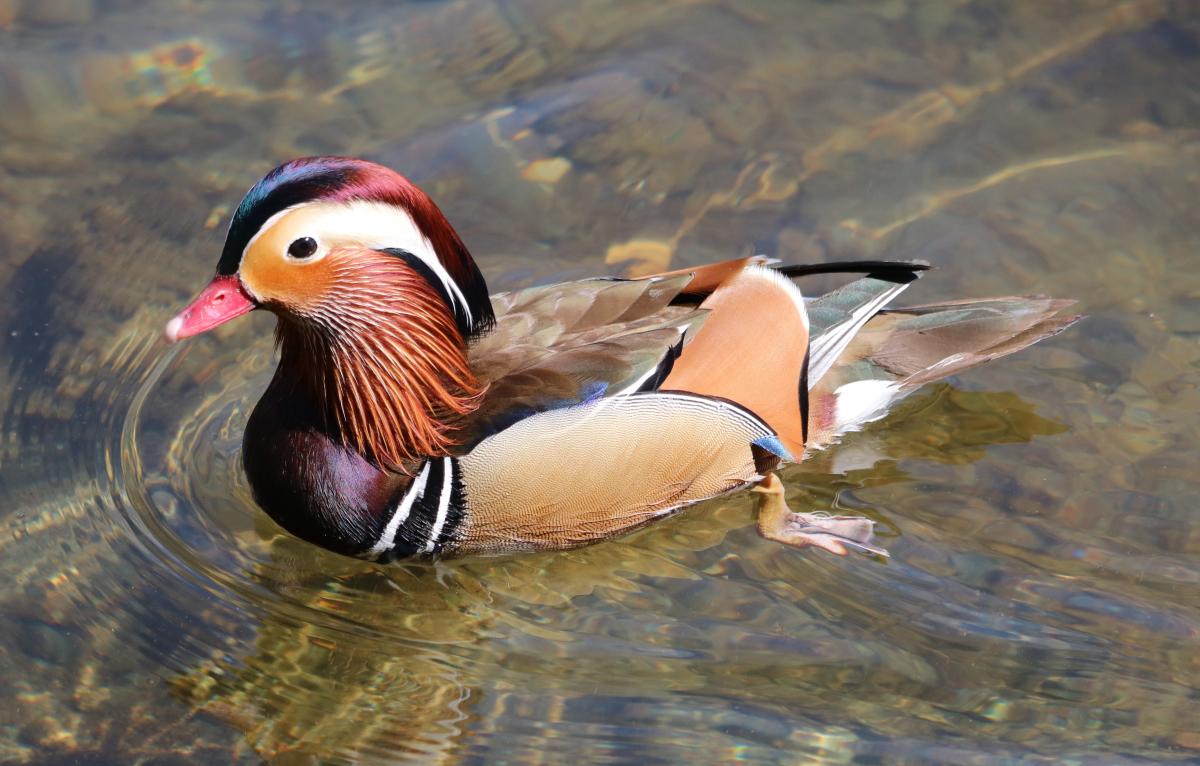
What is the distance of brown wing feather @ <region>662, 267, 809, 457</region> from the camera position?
4.49 meters

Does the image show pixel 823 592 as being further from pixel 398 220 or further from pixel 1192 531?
pixel 398 220

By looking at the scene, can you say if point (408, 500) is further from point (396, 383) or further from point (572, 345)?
point (572, 345)

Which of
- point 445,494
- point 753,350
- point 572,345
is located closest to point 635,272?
point 753,350

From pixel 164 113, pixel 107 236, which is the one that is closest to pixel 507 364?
pixel 107 236

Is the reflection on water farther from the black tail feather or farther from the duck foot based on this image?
the black tail feather

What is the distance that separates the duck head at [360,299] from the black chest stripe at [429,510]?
86 millimetres

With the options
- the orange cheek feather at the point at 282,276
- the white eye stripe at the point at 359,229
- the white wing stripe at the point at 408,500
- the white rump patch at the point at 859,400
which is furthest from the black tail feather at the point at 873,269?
the orange cheek feather at the point at 282,276

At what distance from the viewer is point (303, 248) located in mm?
3994

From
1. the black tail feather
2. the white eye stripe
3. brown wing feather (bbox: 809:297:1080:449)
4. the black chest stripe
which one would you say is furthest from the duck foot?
the white eye stripe

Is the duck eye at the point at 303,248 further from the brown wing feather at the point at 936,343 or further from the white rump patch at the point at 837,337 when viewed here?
the brown wing feather at the point at 936,343

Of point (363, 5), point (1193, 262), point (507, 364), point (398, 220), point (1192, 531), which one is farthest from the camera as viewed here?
point (363, 5)

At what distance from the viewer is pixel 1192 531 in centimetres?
478

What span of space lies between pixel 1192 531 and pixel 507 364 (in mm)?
2432

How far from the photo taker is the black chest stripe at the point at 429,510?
4367mm
